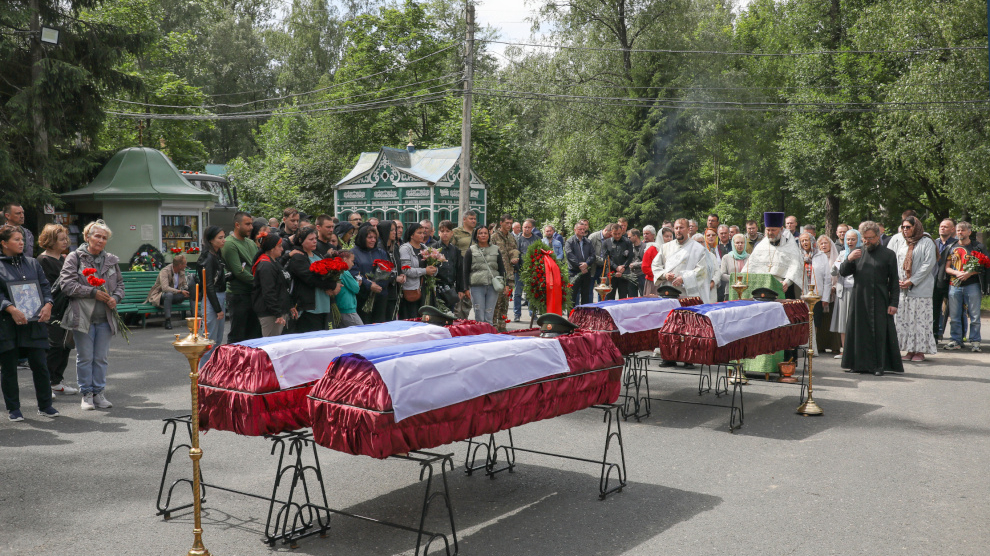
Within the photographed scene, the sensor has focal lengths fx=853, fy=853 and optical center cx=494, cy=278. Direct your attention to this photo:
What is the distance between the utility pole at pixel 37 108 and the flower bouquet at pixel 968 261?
65.4 ft

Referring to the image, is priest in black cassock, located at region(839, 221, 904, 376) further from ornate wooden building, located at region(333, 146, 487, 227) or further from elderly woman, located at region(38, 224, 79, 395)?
ornate wooden building, located at region(333, 146, 487, 227)

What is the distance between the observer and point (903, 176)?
1271 inches

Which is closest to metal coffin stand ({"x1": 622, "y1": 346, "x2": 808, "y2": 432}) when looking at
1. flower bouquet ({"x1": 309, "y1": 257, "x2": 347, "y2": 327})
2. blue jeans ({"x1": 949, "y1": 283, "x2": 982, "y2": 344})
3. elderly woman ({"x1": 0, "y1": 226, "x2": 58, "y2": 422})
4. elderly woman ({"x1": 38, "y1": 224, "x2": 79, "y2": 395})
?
flower bouquet ({"x1": 309, "y1": 257, "x2": 347, "y2": 327})

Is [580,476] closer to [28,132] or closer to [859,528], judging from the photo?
[859,528]

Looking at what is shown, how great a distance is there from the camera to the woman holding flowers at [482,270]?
44.6 feet

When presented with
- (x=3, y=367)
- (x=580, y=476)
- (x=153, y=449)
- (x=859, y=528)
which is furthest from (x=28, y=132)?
(x=859, y=528)

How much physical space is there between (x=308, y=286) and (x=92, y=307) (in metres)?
2.28

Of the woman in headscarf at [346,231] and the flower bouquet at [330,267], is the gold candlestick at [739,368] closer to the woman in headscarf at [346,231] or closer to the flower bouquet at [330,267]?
the flower bouquet at [330,267]

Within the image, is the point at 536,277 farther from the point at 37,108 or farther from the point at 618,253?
the point at 37,108

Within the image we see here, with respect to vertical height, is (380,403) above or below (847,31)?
below

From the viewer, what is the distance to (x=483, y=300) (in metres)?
13.9

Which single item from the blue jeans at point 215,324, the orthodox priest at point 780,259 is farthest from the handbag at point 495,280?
the blue jeans at point 215,324

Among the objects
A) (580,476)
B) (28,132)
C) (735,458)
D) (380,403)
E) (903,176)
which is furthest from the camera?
(903,176)

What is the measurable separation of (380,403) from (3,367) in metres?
5.92
